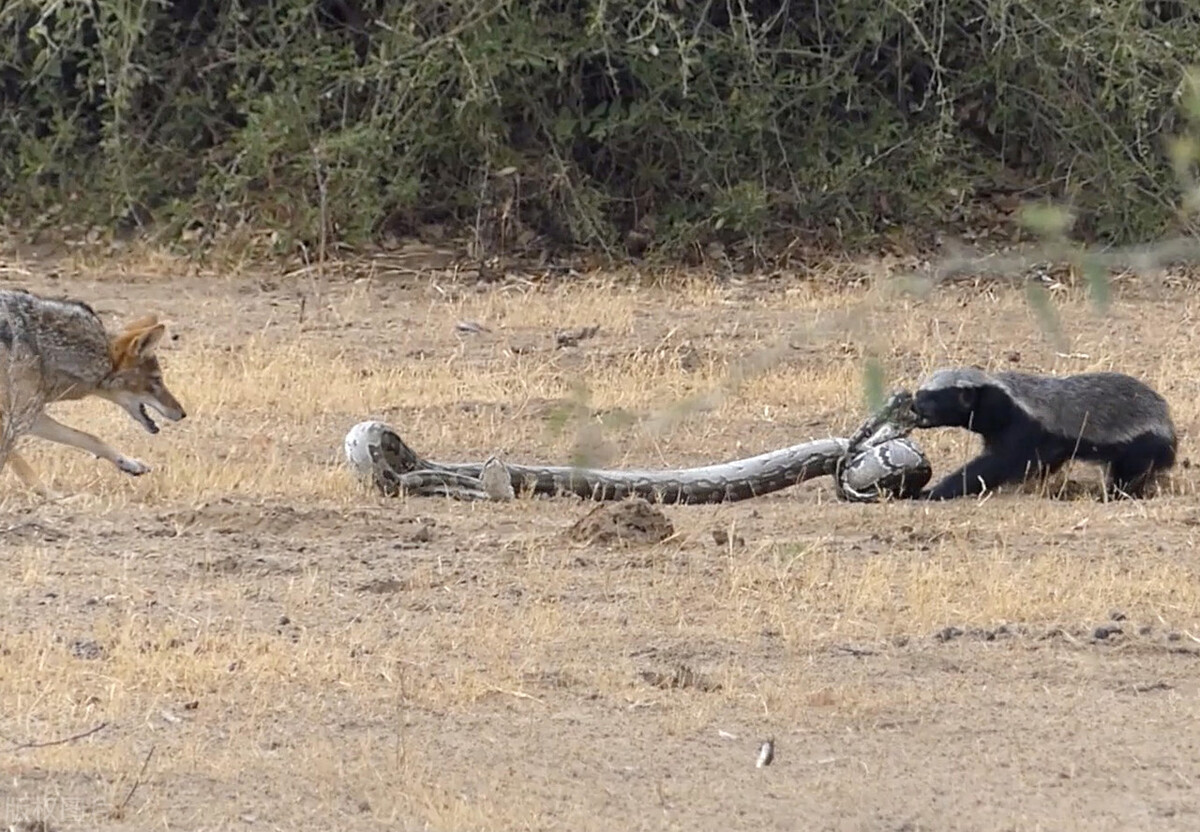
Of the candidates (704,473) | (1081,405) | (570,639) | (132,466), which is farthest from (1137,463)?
(132,466)

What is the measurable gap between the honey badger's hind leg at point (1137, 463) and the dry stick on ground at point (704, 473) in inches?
35.1

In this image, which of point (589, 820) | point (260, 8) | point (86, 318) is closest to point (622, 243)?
point (260, 8)

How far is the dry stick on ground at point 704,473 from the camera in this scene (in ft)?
31.3

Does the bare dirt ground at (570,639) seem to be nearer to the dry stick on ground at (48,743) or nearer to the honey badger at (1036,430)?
the dry stick on ground at (48,743)

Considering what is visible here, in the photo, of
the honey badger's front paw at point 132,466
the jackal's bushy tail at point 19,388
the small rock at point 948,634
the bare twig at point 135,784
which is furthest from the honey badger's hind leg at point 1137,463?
the bare twig at point 135,784

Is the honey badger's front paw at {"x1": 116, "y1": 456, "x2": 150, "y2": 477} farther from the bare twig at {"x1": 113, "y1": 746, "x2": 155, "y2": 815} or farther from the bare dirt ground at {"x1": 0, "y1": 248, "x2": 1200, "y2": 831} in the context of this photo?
the bare twig at {"x1": 113, "y1": 746, "x2": 155, "y2": 815}

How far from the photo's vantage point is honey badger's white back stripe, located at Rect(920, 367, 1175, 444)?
9984 mm

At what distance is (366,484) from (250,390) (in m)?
2.69

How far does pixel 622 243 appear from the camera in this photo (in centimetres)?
1741

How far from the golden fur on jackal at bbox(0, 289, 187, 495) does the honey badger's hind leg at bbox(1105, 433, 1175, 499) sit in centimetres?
428

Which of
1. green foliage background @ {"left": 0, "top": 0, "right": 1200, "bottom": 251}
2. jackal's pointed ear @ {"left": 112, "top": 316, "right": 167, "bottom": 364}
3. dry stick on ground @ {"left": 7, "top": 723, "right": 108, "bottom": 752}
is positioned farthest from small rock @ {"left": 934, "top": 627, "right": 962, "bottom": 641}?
green foliage background @ {"left": 0, "top": 0, "right": 1200, "bottom": 251}

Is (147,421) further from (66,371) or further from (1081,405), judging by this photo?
(1081,405)

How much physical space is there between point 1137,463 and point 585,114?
8.11 m

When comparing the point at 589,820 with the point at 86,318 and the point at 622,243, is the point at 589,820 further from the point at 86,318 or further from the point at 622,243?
the point at 622,243
